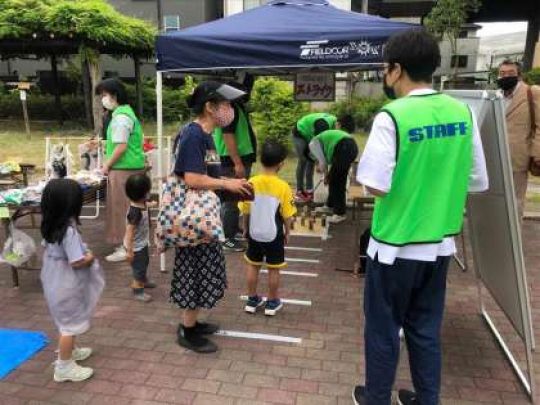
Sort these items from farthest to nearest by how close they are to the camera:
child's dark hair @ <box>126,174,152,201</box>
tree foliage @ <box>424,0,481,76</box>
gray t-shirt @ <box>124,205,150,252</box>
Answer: tree foliage @ <box>424,0,481,76</box> < gray t-shirt @ <box>124,205,150,252</box> < child's dark hair @ <box>126,174,152,201</box>

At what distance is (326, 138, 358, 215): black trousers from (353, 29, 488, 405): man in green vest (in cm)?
383

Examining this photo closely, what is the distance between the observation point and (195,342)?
10.8 ft

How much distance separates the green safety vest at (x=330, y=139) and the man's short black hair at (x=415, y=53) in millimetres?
4061

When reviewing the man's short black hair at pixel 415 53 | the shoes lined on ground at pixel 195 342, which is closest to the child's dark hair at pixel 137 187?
the shoes lined on ground at pixel 195 342

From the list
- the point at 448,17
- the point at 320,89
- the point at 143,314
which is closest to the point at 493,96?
the point at 143,314

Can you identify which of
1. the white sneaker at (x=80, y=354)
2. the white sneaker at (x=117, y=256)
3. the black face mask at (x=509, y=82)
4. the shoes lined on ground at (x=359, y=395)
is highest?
the black face mask at (x=509, y=82)

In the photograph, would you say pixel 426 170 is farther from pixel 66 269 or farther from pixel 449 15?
pixel 449 15

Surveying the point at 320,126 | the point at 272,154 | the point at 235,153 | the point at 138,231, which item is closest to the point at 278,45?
the point at 272,154

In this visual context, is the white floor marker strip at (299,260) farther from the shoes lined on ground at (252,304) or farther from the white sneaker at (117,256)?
the white sneaker at (117,256)

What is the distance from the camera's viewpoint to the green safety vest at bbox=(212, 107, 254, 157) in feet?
17.2

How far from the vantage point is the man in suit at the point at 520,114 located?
4.47 m

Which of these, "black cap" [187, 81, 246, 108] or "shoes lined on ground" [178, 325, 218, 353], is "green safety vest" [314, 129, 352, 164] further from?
"shoes lined on ground" [178, 325, 218, 353]

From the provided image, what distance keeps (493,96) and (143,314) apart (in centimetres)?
292

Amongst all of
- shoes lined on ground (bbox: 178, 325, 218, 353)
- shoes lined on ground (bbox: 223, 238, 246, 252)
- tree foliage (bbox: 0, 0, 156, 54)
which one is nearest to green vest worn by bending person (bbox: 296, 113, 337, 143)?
shoes lined on ground (bbox: 223, 238, 246, 252)
